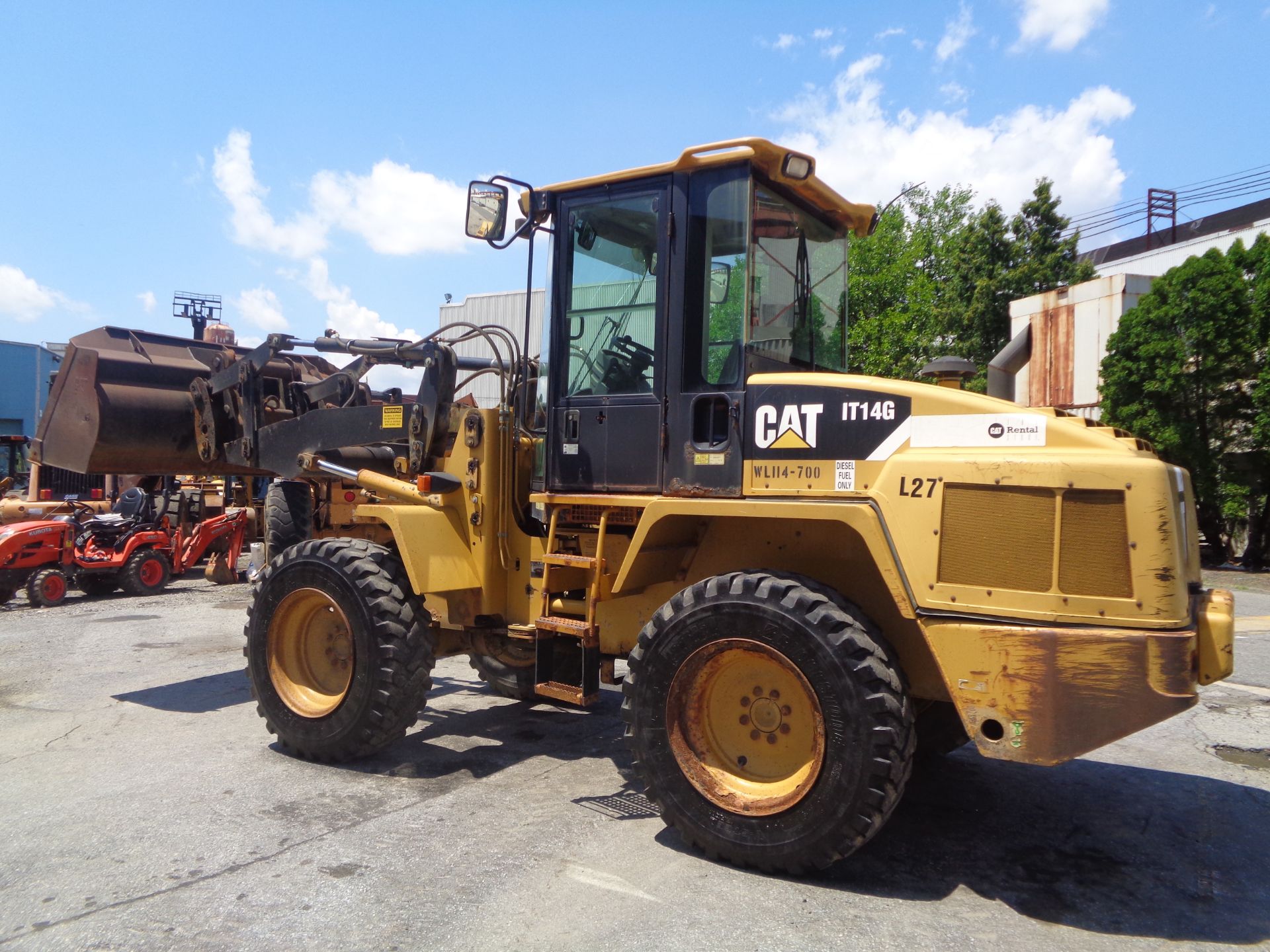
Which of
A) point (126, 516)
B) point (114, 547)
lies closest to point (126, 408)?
point (114, 547)

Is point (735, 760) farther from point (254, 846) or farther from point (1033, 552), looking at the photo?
point (254, 846)

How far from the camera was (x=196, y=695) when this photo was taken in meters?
7.07

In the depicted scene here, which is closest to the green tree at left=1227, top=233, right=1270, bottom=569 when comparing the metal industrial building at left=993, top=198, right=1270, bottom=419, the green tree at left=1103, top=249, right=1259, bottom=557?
the green tree at left=1103, top=249, right=1259, bottom=557

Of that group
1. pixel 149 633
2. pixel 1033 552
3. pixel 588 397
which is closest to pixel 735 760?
pixel 1033 552

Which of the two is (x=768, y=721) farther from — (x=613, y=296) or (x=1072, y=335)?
(x=1072, y=335)

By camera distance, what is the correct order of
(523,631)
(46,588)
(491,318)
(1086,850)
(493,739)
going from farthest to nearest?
1. (491,318)
2. (46,588)
3. (493,739)
4. (523,631)
5. (1086,850)

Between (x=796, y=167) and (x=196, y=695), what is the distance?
591 centimetres

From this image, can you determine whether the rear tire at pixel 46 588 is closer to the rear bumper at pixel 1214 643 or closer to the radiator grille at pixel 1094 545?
the radiator grille at pixel 1094 545

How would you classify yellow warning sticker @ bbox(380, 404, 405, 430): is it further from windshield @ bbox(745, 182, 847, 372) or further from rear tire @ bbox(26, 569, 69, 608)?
→ rear tire @ bbox(26, 569, 69, 608)

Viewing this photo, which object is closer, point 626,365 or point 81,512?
point 626,365

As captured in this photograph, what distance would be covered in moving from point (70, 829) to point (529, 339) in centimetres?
335

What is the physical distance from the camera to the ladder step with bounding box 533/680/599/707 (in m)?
4.64

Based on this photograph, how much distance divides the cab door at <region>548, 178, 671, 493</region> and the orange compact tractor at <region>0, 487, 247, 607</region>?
10.2 m

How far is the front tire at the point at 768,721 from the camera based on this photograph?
11.8 ft
